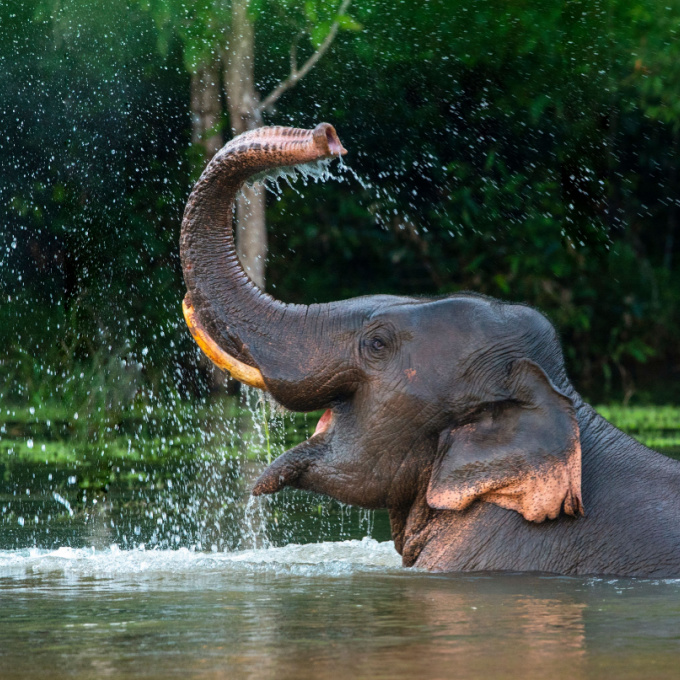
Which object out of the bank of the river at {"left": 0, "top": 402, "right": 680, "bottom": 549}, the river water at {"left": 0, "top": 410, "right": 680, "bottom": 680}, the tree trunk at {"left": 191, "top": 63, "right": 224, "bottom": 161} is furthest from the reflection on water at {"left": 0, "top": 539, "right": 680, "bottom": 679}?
the tree trunk at {"left": 191, "top": 63, "right": 224, "bottom": 161}

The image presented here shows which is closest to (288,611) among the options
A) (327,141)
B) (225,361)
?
(225,361)

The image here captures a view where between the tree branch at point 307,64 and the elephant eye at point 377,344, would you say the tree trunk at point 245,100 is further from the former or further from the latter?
the elephant eye at point 377,344

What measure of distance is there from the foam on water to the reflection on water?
18 millimetres

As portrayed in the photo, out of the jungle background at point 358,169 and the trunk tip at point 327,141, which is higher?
the jungle background at point 358,169

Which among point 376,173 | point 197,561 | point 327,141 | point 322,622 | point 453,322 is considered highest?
point 376,173

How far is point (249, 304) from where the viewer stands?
466cm

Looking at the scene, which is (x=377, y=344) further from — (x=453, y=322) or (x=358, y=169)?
(x=358, y=169)

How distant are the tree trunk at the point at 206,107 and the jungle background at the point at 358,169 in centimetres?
3

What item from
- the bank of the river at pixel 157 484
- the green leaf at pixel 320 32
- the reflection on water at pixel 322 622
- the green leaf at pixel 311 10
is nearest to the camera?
the reflection on water at pixel 322 622

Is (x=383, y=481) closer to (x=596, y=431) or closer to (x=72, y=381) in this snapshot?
(x=596, y=431)

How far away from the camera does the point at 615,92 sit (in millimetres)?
17766

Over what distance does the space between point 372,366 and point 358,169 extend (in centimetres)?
1307

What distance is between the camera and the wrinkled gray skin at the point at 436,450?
14.8 feet

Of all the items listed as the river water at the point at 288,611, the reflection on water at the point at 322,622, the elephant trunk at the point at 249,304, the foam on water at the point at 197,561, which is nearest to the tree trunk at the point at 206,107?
the river water at the point at 288,611
